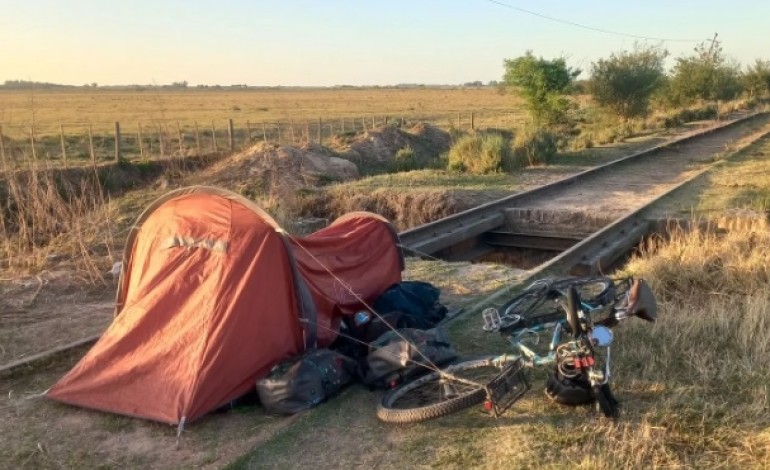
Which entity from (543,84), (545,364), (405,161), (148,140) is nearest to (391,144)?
(405,161)

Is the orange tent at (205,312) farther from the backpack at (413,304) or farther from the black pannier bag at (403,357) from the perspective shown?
the black pannier bag at (403,357)

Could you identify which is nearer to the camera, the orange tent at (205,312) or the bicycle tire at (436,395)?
the bicycle tire at (436,395)

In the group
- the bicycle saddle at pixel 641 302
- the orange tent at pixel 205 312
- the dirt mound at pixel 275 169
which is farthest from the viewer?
the dirt mound at pixel 275 169

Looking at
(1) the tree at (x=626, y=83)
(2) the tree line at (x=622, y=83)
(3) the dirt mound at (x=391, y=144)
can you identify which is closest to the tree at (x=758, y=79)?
(2) the tree line at (x=622, y=83)

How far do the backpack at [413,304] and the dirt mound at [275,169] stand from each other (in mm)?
11105

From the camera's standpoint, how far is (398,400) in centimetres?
542

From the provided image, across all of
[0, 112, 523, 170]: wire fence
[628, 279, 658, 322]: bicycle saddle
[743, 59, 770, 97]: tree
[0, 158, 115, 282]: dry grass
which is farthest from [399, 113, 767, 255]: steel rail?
[743, 59, 770, 97]: tree

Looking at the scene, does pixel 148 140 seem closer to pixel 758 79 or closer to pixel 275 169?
pixel 275 169

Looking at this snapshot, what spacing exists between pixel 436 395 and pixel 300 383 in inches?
40.7

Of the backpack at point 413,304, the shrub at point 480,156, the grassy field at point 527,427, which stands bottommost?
the grassy field at point 527,427

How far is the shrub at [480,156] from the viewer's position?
19031mm

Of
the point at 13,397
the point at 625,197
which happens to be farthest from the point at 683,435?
the point at 625,197

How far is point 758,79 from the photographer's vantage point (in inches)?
2662

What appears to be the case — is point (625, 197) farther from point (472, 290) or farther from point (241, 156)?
point (241, 156)
